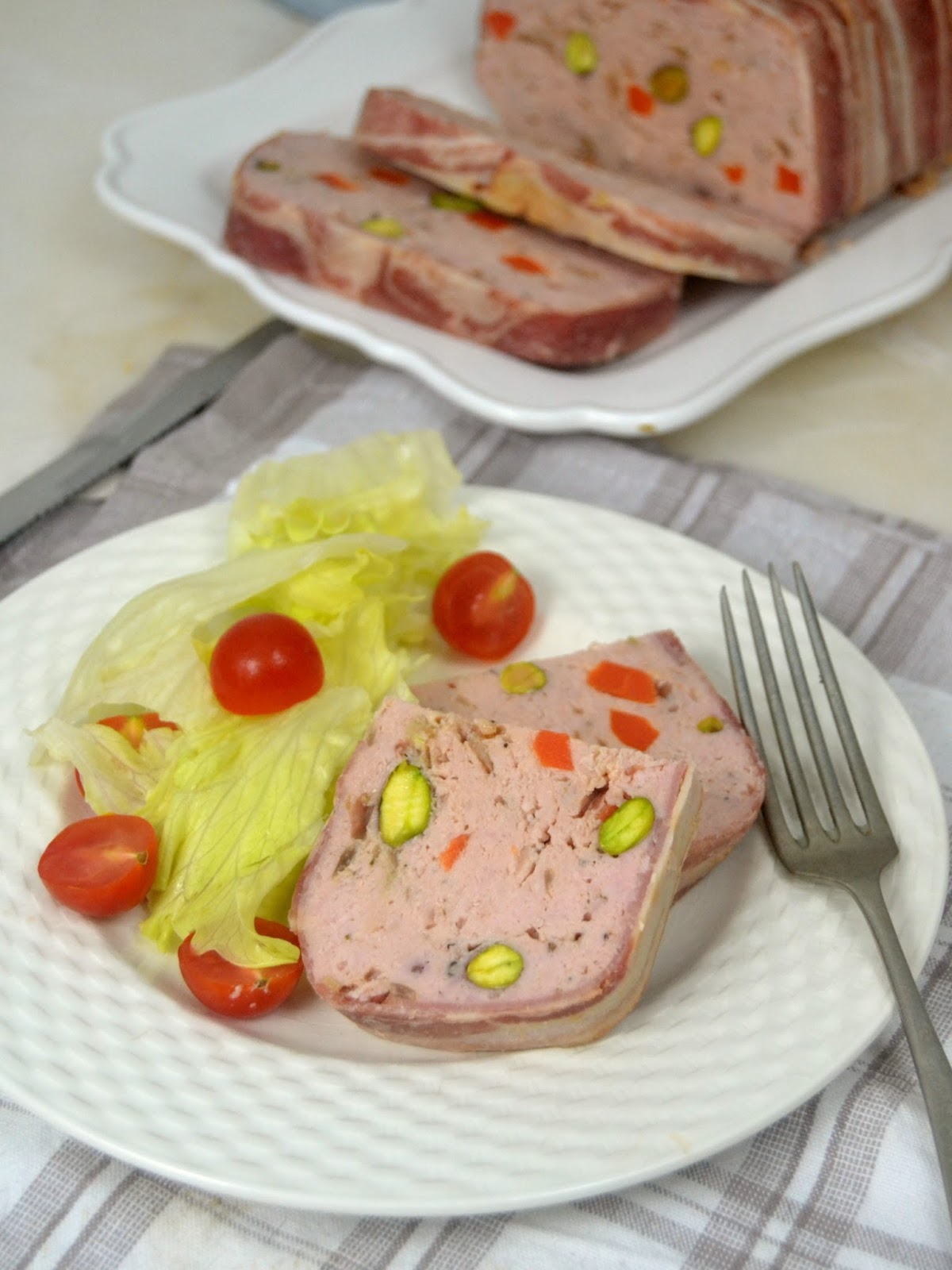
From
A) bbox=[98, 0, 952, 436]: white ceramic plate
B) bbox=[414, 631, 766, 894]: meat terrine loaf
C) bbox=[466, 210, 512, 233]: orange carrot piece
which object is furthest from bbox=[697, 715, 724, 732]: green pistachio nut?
bbox=[466, 210, 512, 233]: orange carrot piece

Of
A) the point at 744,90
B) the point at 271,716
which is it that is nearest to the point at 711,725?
the point at 271,716

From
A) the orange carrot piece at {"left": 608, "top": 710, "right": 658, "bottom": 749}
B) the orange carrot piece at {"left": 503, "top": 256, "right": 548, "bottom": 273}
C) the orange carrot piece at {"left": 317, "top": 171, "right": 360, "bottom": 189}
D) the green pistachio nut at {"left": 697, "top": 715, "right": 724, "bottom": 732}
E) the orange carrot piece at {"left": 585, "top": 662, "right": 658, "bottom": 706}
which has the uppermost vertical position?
the orange carrot piece at {"left": 317, "top": 171, "right": 360, "bottom": 189}

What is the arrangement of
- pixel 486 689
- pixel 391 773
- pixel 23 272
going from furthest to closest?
pixel 23 272 → pixel 486 689 → pixel 391 773

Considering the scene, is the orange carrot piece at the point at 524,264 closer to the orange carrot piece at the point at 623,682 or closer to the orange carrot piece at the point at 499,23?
the orange carrot piece at the point at 499,23

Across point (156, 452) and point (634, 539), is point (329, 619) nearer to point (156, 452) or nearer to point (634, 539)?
point (634, 539)

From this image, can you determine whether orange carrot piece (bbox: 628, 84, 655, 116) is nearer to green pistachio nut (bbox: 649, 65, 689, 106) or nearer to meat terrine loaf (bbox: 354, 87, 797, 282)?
green pistachio nut (bbox: 649, 65, 689, 106)

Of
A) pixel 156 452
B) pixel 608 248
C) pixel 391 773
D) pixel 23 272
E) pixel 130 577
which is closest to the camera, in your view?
pixel 391 773

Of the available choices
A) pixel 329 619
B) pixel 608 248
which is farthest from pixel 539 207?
pixel 329 619
